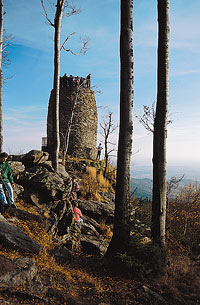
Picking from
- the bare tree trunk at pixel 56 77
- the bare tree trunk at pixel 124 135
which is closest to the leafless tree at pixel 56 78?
the bare tree trunk at pixel 56 77

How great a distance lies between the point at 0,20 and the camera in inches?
468

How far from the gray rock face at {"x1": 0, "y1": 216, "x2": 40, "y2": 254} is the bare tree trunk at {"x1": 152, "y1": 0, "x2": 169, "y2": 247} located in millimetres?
3205

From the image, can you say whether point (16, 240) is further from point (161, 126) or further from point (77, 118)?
→ point (77, 118)

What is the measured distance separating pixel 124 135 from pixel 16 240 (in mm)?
3666

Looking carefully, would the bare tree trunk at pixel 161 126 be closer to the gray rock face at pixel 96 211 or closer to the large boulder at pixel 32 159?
the gray rock face at pixel 96 211

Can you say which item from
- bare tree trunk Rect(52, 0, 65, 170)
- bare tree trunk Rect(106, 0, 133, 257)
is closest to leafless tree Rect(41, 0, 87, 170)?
bare tree trunk Rect(52, 0, 65, 170)

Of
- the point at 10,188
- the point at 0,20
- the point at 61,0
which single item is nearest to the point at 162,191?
the point at 10,188

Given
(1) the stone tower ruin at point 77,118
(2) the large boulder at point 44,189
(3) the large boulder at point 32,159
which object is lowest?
(2) the large boulder at point 44,189

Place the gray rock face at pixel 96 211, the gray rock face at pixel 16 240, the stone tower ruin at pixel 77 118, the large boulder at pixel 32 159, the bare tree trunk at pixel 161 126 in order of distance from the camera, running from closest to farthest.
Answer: the gray rock face at pixel 16 240 → the bare tree trunk at pixel 161 126 → the gray rock face at pixel 96 211 → the large boulder at pixel 32 159 → the stone tower ruin at pixel 77 118

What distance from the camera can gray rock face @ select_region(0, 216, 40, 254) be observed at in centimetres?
496

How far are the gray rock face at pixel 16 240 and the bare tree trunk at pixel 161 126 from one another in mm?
3205

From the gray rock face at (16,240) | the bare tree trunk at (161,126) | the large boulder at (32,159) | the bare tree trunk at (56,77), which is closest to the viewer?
the gray rock face at (16,240)

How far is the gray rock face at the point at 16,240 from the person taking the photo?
4956 millimetres

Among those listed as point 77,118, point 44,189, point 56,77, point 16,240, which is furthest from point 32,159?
point 77,118
